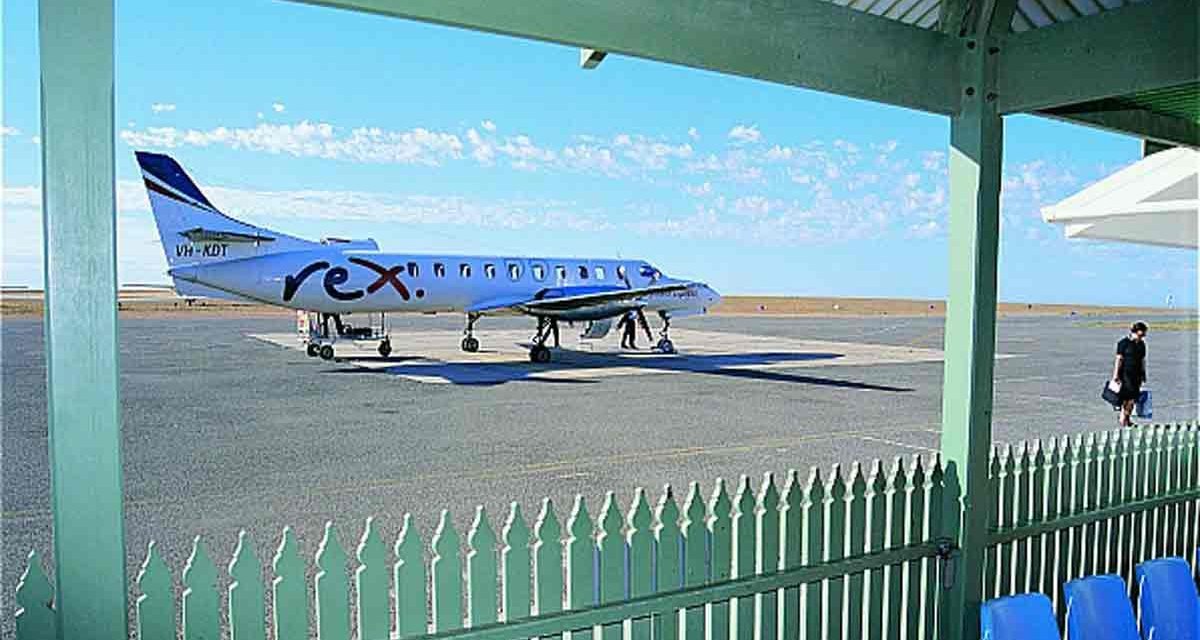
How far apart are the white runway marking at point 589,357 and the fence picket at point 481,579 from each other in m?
14.5

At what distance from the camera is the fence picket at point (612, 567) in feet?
9.11

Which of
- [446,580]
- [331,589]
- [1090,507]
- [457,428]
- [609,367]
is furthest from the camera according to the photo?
[609,367]

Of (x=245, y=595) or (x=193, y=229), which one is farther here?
(x=193, y=229)

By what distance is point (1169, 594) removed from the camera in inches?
116

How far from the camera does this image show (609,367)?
20844 mm

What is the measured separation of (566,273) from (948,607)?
73.7 ft

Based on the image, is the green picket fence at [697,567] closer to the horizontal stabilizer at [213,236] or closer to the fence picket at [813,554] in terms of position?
the fence picket at [813,554]

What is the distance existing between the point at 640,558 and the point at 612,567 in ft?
0.36

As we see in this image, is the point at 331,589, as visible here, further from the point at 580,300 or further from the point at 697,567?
the point at 580,300

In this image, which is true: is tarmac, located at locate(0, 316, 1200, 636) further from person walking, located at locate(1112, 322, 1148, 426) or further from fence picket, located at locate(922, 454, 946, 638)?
fence picket, located at locate(922, 454, 946, 638)

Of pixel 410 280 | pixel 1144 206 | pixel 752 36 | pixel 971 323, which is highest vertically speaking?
pixel 752 36

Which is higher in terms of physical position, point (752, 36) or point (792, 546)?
point (752, 36)

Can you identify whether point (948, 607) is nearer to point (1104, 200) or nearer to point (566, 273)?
point (1104, 200)

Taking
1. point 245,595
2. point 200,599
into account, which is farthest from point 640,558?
point 200,599
